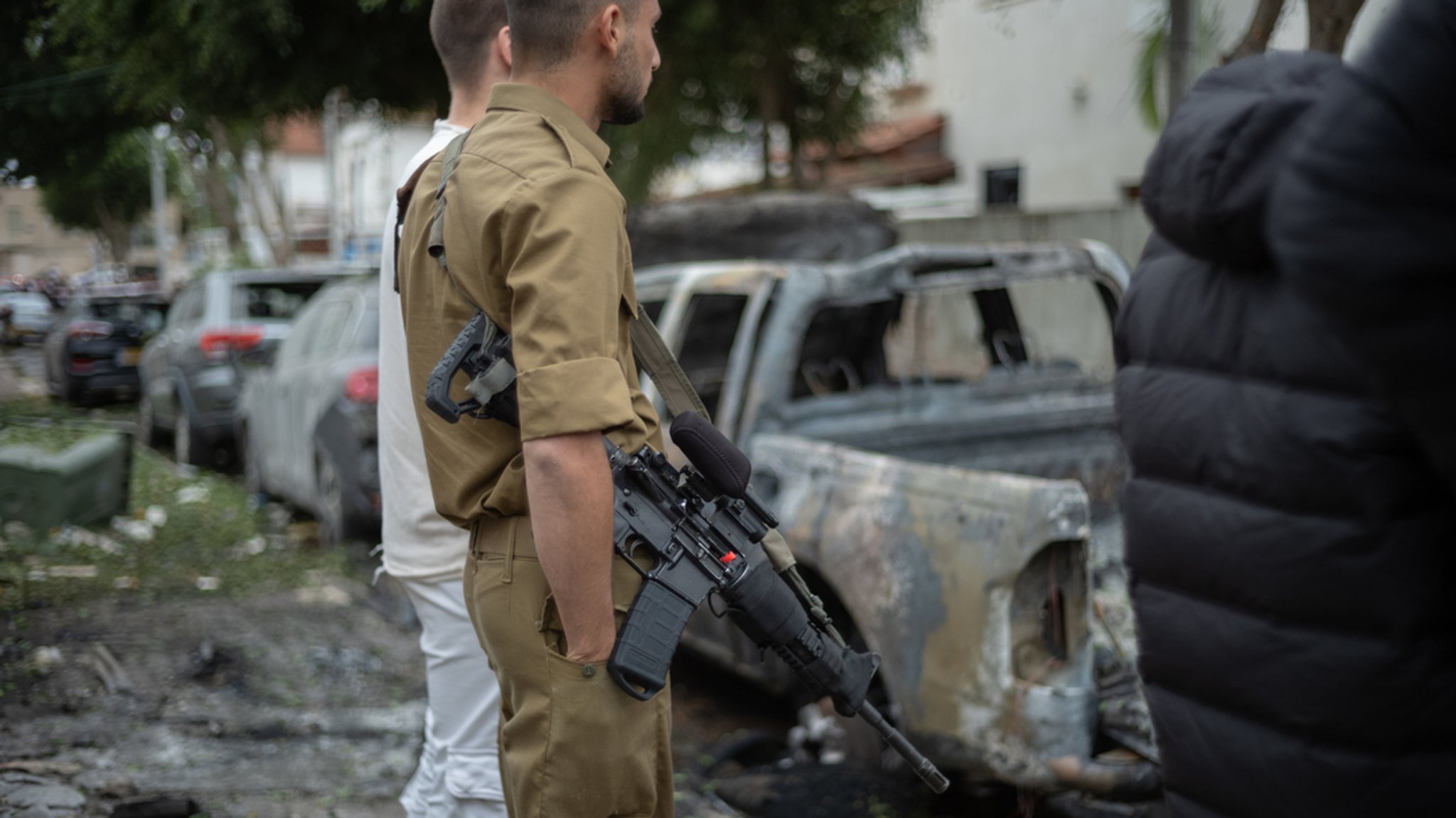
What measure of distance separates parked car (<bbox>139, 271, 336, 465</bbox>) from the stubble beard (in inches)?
306

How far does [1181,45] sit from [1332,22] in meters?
0.65

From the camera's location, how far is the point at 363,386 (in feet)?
20.5

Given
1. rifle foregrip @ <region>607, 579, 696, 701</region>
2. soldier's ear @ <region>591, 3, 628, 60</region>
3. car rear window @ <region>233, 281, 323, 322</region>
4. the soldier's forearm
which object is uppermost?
soldier's ear @ <region>591, 3, 628, 60</region>

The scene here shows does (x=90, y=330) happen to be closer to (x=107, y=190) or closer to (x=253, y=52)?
(x=107, y=190)

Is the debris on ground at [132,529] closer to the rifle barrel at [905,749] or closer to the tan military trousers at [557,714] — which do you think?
the tan military trousers at [557,714]

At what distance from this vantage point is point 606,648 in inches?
70.7

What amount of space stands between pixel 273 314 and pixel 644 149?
347cm

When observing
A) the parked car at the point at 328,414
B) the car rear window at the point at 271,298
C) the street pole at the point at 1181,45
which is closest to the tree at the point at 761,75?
the parked car at the point at 328,414

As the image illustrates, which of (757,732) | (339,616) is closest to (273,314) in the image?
(339,616)

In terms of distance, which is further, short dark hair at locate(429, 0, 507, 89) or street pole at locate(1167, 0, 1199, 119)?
street pole at locate(1167, 0, 1199, 119)

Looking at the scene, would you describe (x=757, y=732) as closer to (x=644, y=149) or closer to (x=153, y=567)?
(x=153, y=567)

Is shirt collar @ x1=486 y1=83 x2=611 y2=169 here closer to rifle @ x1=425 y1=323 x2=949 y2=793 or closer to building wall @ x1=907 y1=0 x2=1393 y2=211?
rifle @ x1=425 y1=323 x2=949 y2=793

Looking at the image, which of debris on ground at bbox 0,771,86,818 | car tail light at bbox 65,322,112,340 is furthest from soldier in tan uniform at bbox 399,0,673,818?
car tail light at bbox 65,322,112,340

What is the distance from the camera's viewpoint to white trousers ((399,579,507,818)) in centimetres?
233
